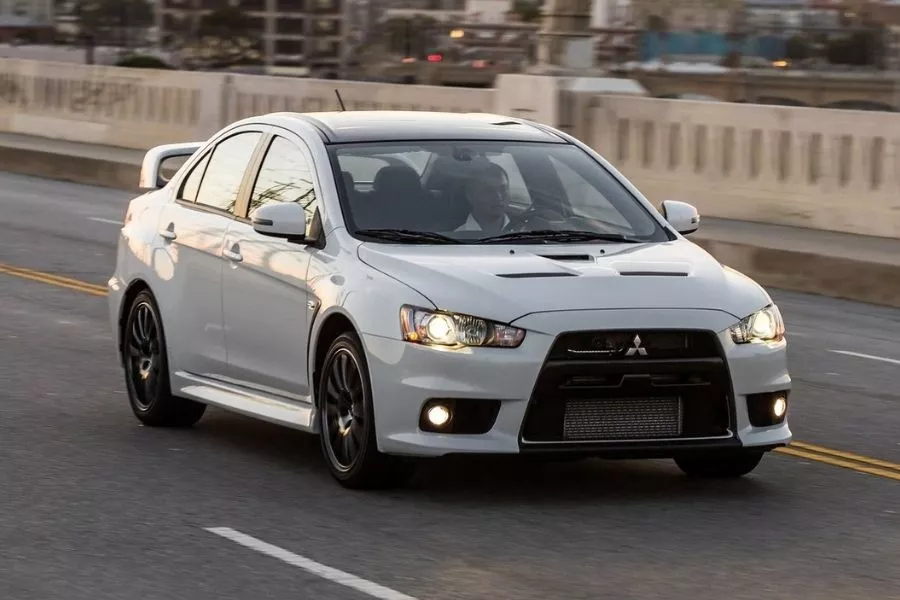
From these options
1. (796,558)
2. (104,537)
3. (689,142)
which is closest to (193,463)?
(104,537)

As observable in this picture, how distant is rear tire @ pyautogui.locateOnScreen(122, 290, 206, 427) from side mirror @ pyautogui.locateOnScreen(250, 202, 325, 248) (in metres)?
1.47

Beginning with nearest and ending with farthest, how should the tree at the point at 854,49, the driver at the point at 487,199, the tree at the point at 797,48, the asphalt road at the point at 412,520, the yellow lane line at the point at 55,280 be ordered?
1. the asphalt road at the point at 412,520
2. the driver at the point at 487,199
3. the yellow lane line at the point at 55,280
4. the tree at the point at 854,49
5. the tree at the point at 797,48

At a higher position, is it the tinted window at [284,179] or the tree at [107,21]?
the tinted window at [284,179]

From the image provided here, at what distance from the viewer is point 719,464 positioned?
349 inches

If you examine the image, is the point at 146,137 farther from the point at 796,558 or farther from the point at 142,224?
the point at 796,558

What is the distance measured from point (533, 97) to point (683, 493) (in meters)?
15.9

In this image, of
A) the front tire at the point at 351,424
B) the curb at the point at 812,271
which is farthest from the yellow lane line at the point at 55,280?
the front tire at the point at 351,424

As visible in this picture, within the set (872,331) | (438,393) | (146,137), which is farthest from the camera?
(146,137)

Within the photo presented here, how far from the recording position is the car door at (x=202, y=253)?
9.76 m

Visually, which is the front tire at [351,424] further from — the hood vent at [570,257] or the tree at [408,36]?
the tree at [408,36]

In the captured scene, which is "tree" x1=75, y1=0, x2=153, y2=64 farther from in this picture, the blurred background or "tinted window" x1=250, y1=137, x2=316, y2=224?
"tinted window" x1=250, y1=137, x2=316, y2=224

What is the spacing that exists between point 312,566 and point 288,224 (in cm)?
214

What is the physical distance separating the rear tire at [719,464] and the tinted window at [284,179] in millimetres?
1910

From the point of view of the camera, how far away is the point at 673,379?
810cm
